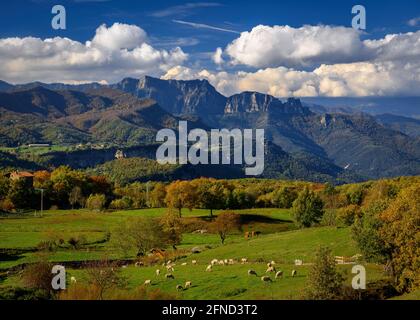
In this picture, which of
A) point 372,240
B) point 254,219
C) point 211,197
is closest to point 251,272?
point 372,240

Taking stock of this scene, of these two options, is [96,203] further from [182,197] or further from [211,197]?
[211,197]

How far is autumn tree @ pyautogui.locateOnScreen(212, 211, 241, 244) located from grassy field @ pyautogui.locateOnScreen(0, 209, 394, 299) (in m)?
2.00

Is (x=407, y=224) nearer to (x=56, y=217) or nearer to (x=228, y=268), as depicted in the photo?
(x=228, y=268)

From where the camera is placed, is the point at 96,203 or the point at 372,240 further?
the point at 96,203

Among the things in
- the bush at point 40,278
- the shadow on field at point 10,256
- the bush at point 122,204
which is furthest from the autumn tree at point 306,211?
the bush at point 40,278

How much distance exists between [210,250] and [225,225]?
2374 cm

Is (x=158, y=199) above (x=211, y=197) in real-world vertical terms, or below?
below

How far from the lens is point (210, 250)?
80625 millimetres

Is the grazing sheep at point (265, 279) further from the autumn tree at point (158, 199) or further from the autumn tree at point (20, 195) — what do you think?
the autumn tree at point (20, 195)

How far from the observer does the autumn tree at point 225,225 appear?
10196 centimetres

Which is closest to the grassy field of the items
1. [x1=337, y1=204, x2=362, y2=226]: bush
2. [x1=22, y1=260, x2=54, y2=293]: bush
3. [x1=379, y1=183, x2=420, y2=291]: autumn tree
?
[x1=379, y1=183, x2=420, y2=291]: autumn tree

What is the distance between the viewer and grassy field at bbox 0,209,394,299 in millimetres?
46656

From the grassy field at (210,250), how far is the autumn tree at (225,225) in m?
2.00
